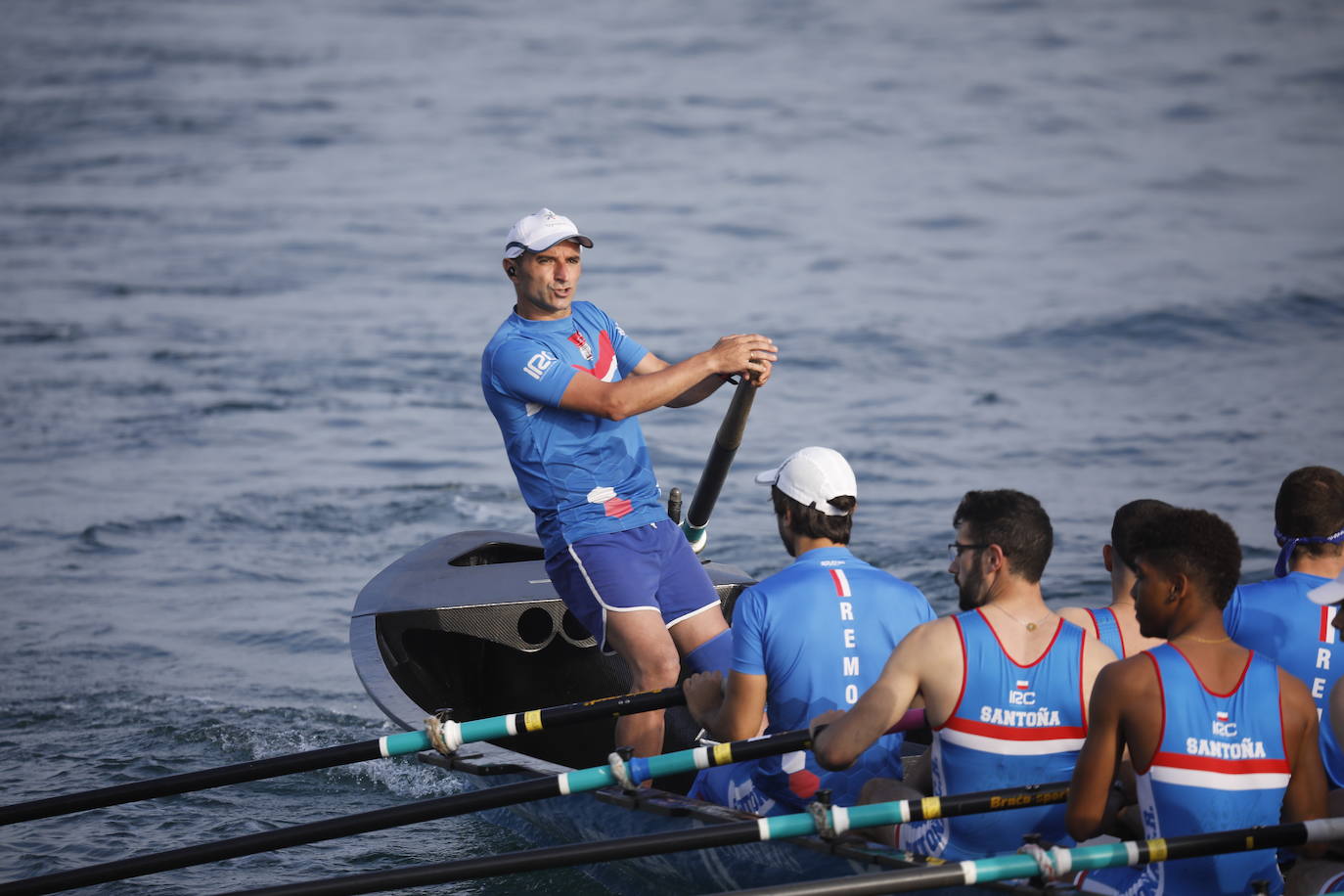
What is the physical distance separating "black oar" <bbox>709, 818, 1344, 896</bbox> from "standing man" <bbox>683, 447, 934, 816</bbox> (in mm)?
622

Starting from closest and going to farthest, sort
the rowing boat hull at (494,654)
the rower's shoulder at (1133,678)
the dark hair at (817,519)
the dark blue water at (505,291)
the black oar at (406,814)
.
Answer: the rower's shoulder at (1133,678), the dark hair at (817,519), the black oar at (406,814), the rowing boat hull at (494,654), the dark blue water at (505,291)

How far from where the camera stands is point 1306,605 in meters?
5.24

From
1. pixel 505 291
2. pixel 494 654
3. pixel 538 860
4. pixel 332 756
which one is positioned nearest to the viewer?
pixel 538 860

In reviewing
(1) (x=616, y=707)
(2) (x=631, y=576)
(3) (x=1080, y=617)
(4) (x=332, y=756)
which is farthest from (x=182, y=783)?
(3) (x=1080, y=617)

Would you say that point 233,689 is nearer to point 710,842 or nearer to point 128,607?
point 128,607

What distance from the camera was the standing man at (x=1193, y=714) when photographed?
439 cm

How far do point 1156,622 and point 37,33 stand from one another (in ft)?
134

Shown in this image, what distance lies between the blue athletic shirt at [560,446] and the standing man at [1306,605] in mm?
2257

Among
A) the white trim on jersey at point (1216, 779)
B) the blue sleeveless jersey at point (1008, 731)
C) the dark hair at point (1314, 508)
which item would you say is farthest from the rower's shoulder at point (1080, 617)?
A: the white trim on jersey at point (1216, 779)

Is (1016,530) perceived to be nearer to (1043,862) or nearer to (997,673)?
(997,673)

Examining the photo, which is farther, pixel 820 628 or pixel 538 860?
pixel 820 628

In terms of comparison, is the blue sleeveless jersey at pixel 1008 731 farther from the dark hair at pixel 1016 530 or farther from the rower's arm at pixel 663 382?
the rower's arm at pixel 663 382

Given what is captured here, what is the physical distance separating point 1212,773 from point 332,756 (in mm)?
3232

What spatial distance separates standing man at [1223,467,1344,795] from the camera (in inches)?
206
